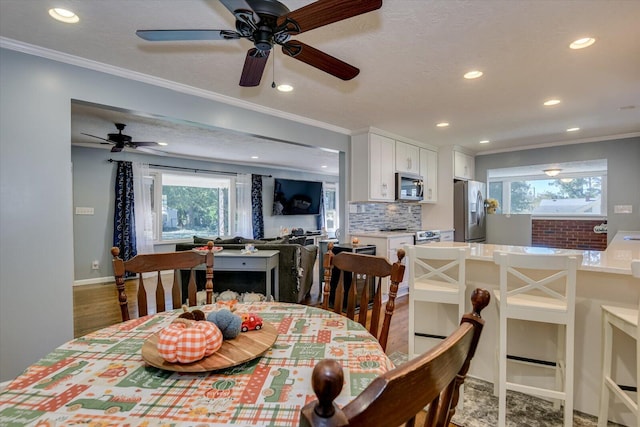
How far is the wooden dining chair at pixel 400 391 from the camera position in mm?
350

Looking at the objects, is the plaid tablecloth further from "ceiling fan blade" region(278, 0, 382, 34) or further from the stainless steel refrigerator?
the stainless steel refrigerator

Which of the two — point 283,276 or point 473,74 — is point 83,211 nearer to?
point 283,276

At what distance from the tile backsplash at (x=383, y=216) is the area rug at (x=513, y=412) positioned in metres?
2.82

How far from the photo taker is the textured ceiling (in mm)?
1825

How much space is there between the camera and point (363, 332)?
1.23m

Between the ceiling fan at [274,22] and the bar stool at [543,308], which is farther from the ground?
the ceiling fan at [274,22]

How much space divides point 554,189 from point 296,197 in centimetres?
559

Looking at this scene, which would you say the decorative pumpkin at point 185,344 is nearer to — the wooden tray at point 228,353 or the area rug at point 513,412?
the wooden tray at point 228,353

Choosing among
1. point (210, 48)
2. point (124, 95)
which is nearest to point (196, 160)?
point (124, 95)

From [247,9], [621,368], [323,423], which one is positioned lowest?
[621,368]

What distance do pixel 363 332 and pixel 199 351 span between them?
2.00 ft

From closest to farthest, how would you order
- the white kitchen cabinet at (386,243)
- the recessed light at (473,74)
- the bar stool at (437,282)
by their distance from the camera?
the bar stool at (437,282) → the recessed light at (473,74) → the white kitchen cabinet at (386,243)

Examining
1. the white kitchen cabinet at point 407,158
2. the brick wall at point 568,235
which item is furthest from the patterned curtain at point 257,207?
the brick wall at point 568,235

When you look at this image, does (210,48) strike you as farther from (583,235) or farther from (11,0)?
(583,235)
